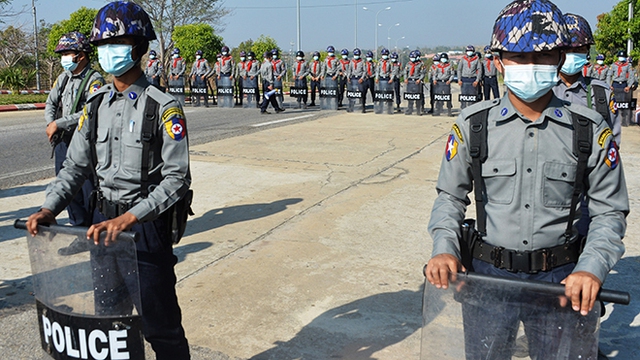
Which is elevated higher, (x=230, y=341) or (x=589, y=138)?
(x=589, y=138)

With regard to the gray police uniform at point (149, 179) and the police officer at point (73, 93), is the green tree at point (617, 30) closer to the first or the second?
the police officer at point (73, 93)

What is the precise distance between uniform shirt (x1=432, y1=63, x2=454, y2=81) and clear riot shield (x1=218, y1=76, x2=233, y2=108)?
21.5ft

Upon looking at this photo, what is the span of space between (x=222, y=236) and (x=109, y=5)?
3.35 metres

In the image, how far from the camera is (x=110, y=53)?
293 centimetres

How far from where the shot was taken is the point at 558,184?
90.7 inches

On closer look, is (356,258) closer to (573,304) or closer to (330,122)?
(573,304)

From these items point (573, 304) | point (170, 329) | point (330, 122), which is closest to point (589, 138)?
point (573, 304)

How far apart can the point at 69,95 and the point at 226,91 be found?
613 inches

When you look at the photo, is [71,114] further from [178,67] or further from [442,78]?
[178,67]

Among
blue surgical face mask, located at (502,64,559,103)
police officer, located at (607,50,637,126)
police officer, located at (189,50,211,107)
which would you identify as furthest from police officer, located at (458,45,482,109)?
blue surgical face mask, located at (502,64,559,103)

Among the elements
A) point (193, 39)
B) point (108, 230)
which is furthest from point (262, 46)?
point (108, 230)

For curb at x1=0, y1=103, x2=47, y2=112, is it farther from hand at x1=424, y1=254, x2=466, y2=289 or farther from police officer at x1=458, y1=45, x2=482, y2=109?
hand at x1=424, y1=254, x2=466, y2=289

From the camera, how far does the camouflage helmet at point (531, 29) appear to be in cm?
224

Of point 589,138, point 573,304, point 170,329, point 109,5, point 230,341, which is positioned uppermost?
point 109,5
